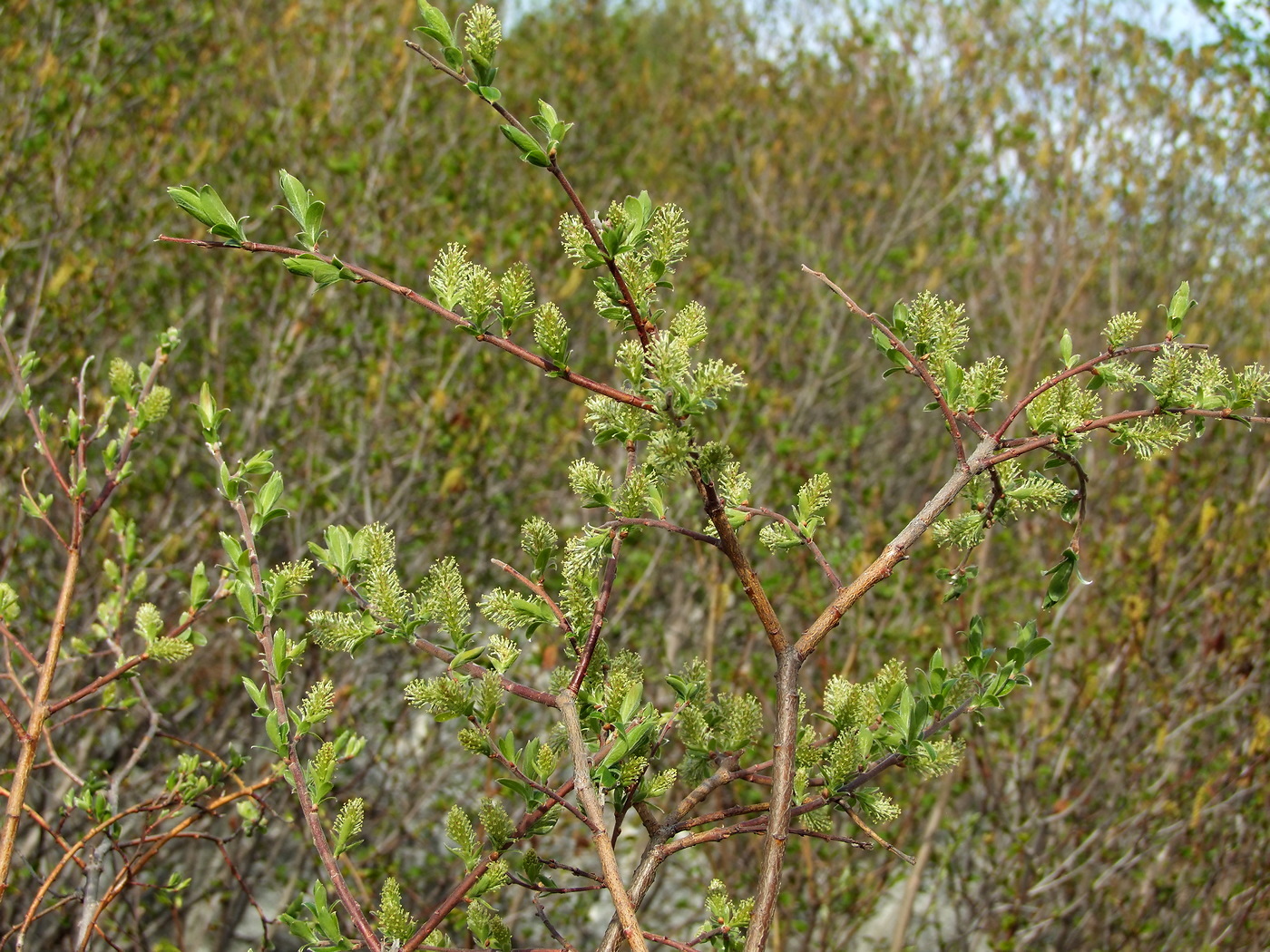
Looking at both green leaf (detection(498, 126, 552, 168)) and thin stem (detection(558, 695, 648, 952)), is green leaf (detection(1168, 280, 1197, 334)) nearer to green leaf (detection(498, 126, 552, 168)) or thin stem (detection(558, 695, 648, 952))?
green leaf (detection(498, 126, 552, 168))

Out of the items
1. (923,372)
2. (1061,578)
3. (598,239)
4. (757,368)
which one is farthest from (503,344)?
(757,368)

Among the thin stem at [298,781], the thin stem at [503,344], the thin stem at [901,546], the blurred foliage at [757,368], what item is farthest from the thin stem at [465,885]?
the blurred foliage at [757,368]

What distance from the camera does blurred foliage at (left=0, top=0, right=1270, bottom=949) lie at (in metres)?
4.49

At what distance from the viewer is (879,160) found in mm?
7723

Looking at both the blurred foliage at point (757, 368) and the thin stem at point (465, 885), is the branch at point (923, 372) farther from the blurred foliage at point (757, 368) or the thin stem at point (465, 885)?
the blurred foliage at point (757, 368)

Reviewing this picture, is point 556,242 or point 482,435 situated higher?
point 556,242

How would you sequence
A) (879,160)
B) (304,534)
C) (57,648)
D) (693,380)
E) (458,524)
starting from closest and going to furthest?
(693,380) < (57,648) < (304,534) < (458,524) < (879,160)

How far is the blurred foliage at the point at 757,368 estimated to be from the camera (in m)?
4.49

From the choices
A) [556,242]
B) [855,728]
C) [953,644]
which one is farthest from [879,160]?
[855,728]

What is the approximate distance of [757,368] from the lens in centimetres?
608

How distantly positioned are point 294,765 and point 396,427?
440 centimetres

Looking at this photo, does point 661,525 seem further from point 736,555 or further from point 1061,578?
point 1061,578

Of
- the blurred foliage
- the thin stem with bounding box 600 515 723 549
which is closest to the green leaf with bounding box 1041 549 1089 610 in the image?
the thin stem with bounding box 600 515 723 549

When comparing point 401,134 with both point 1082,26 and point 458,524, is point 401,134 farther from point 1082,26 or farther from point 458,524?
point 1082,26
